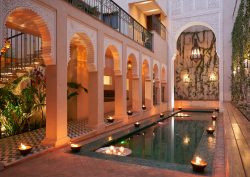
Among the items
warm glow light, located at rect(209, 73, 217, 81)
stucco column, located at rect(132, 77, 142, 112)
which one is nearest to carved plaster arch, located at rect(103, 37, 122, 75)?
stucco column, located at rect(132, 77, 142, 112)

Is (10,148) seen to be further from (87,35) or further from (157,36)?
(157,36)

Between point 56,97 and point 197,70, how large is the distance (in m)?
16.9

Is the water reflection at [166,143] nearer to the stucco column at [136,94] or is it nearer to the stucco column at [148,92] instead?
the stucco column at [136,94]

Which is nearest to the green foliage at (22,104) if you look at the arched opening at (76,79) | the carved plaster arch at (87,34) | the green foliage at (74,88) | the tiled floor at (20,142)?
the tiled floor at (20,142)

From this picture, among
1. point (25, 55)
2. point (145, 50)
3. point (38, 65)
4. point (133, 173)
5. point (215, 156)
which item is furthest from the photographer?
point (145, 50)

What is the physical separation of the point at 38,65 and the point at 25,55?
2268 millimetres

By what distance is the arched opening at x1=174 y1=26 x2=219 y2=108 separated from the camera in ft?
65.2

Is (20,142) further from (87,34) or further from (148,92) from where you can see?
(148,92)

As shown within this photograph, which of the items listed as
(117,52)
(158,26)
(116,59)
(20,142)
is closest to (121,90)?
(116,59)

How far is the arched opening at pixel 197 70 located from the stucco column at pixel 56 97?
1438 centimetres

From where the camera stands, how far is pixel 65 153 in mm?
5473

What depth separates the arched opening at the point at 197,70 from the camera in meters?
19.9

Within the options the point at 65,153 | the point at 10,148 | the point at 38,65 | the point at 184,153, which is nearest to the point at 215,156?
the point at 184,153

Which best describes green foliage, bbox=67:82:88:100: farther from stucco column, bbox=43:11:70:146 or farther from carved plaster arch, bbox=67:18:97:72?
stucco column, bbox=43:11:70:146
